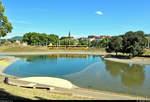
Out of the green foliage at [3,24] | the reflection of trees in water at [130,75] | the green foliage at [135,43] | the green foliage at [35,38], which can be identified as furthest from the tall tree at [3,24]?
the green foliage at [35,38]

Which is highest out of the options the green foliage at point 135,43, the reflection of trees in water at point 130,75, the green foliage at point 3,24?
the green foliage at point 3,24

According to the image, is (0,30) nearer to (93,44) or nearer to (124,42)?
(124,42)

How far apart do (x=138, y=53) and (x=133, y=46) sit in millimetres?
3686

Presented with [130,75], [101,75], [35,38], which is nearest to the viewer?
[101,75]

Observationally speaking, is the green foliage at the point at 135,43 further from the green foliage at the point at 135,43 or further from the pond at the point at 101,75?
the pond at the point at 101,75

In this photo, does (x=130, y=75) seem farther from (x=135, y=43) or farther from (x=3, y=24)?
(x=3, y=24)

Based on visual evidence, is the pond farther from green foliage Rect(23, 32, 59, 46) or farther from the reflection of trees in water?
green foliage Rect(23, 32, 59, 46)

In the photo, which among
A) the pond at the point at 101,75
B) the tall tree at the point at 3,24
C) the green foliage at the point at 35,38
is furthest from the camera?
the green foliage at the point at 35,38

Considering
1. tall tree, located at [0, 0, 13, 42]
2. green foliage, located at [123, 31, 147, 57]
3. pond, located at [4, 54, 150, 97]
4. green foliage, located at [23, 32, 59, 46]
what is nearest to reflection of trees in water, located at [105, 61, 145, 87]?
pond, located at [4, 54, 150, 97]

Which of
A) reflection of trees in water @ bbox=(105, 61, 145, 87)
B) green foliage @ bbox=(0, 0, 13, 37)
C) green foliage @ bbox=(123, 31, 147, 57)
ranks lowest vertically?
reflection of trees in water @ bbox=(105, 61, 145, 87)

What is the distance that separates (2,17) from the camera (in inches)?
1395

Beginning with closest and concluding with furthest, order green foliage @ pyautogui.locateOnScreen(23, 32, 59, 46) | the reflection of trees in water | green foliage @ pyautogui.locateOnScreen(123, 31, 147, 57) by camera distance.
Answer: the reflection of trees in water
green foliage @ pyautogui.locateOnScreen(123, 31, 147, 57)
green foliage @ pyautogui.locateOnScreen(23, 32, 59, 46)

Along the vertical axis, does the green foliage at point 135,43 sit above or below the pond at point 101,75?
above

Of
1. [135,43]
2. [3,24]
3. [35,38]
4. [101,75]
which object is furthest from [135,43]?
[35,38]
